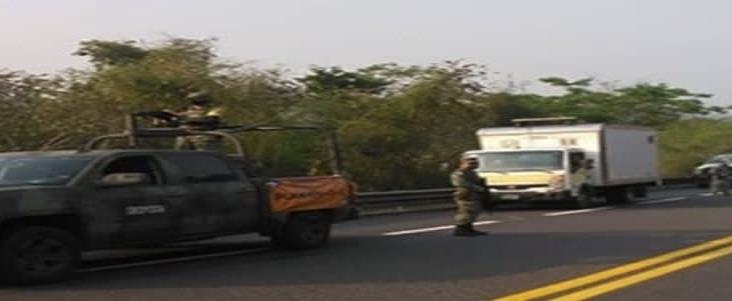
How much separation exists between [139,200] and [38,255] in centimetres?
133

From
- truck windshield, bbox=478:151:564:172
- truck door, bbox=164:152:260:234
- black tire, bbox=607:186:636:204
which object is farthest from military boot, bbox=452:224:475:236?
black tire, bbox=607:186:636:204

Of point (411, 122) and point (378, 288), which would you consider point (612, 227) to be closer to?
point (378, 288)

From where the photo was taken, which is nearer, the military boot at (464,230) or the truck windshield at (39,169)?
the truck windshield at (39,169)

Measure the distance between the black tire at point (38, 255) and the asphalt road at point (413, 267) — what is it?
154 millimetres

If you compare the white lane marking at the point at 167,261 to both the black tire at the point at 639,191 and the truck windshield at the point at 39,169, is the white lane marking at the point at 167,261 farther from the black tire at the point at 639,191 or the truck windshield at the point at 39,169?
the black tire at the point at 639,191

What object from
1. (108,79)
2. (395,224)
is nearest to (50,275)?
(395,224)

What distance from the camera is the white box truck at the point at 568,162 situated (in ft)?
85.3

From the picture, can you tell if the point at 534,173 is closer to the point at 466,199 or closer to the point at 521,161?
the point at 521,161

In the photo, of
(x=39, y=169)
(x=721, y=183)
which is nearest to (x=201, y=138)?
(x=39, y=169)

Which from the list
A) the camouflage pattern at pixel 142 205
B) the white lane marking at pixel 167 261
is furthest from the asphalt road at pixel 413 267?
the camouflage pattern at pixel 142 205

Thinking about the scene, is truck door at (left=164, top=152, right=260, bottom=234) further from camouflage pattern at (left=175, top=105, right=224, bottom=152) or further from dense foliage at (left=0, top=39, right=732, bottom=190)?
dense foliage at (left=0, top=39, right=732, bottom=190)

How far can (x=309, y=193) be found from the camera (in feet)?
48.1

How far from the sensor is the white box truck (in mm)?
25984

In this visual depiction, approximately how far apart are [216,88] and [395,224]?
8624 millimetres
